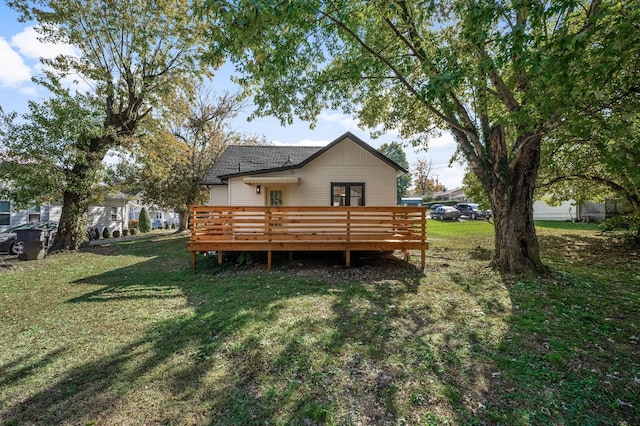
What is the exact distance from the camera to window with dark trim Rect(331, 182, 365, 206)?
1165 centimetres

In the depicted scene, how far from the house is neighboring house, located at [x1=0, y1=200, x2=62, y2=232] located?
11.4 m

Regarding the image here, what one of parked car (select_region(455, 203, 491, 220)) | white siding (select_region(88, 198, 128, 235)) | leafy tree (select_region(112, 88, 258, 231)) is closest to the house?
leafy tree (select_region(112, 88, 258, 231))

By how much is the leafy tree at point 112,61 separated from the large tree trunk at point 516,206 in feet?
45.6

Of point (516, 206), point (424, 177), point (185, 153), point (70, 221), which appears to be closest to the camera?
point (516, 206)

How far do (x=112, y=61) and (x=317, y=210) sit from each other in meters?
12.3

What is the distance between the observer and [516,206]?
753cm

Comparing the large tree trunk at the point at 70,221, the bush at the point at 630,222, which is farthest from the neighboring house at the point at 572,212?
the large tree trunk at the point at 70,221

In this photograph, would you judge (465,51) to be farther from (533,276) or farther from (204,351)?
(204,351)

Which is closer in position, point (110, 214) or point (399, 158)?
point (110, 214)

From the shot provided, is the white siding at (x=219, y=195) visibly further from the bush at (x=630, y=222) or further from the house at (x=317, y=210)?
the bush at (x=630, y=222)

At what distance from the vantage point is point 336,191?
1171 cm

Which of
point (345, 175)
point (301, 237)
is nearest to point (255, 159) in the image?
point (345, 175)

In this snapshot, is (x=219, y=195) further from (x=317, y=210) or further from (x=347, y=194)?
(x=317, y=210)

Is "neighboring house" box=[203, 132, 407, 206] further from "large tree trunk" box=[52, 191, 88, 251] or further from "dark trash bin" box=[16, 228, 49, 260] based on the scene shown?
"dark trash bin" box=[16, 228, 49, 260]
